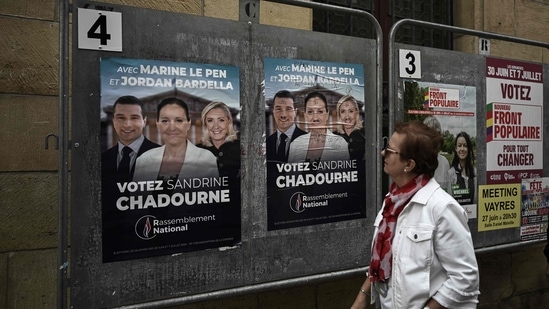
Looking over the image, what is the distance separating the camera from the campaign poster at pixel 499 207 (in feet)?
14.9

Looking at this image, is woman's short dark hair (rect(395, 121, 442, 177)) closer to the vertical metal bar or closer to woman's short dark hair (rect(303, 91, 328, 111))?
woman's short dark hair (rect(303, 91, 328, 111))

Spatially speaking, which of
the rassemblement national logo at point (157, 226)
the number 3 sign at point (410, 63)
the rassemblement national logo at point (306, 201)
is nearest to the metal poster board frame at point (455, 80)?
the number 3 sign at point (410, 63)

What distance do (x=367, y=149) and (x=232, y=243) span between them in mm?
1175

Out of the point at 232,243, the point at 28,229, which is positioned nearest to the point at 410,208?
the point at 232,243

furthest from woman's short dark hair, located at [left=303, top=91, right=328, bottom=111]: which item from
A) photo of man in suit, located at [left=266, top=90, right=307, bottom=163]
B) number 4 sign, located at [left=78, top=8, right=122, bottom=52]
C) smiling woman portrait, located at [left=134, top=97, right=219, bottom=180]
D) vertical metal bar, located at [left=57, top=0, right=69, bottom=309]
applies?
vertical metal bar, located at [left=57, top=0, right=69, bottom=309]

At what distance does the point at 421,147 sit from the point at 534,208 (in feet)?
9.72

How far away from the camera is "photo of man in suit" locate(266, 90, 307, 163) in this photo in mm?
3438

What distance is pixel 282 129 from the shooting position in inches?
137

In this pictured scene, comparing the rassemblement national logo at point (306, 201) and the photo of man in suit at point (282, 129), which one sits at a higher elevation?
the photo of man in suit at point (282, 129)

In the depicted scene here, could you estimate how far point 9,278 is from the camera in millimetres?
3594

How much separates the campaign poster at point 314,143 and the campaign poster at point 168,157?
289 mm

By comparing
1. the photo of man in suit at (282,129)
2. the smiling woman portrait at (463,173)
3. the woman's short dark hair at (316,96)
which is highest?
the woman's short dark hair at (316,96)

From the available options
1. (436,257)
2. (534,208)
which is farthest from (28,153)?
(534,208)

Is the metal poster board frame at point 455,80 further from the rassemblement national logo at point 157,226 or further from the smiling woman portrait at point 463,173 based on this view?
the rassemblement national logo at point 157,226
